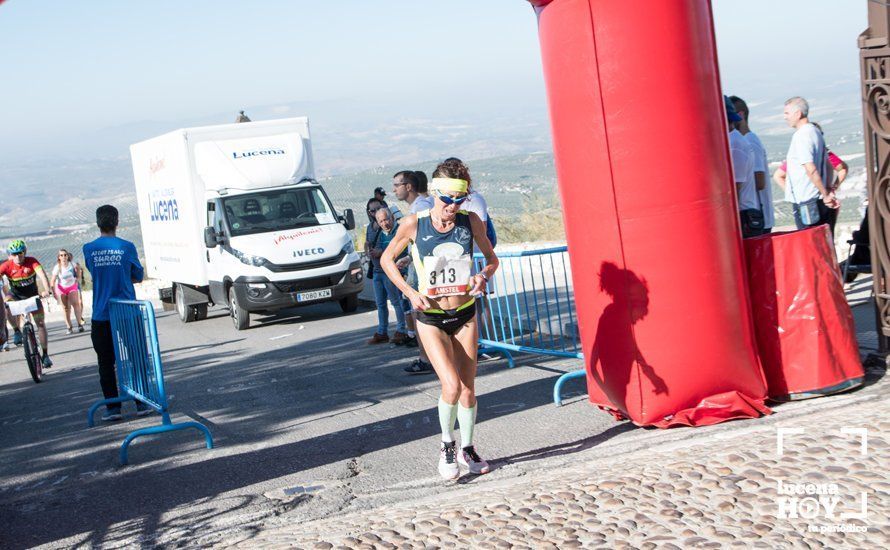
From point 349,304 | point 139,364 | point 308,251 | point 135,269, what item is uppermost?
point 135,269

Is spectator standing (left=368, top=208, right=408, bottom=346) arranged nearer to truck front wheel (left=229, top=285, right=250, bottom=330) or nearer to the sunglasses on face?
the sunglasses on face

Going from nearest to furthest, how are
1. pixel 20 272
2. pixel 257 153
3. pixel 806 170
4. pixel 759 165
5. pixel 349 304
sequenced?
pixel 759 165, pixel 806 170, pixel 20 272, pixel 257 153, pixel 349 304

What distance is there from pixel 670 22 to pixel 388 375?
5.18 m

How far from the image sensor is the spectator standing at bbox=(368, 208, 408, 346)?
37.5ft

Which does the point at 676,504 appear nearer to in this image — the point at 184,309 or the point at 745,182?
the point at 745,182

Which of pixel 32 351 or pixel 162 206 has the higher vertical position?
pixel 162 206

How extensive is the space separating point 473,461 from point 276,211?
1132cm

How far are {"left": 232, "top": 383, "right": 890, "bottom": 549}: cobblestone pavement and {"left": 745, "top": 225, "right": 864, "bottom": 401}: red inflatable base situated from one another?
0.76 m

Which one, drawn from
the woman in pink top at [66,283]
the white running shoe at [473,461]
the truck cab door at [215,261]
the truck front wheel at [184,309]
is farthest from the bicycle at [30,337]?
the white running shoe at [473,461]

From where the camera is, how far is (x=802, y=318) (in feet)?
23.3

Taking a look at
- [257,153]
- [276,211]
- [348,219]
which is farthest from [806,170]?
[257,153]

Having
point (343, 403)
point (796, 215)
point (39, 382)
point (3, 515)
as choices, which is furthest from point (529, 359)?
point (39, 382)

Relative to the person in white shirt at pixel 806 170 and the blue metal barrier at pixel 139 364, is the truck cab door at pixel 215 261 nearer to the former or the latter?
the blue metal barrier at pixel 139 364

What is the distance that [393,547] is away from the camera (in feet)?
16.5
